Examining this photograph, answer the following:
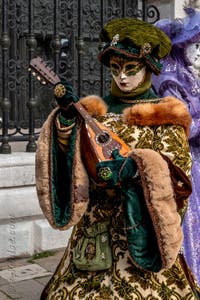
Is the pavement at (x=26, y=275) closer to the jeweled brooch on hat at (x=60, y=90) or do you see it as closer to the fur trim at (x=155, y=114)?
the fur trim at (x=155, y=114)

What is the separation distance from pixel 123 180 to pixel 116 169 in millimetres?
93

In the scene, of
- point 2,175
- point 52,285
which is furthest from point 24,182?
point 52,285

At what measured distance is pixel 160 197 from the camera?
2734 millimetres

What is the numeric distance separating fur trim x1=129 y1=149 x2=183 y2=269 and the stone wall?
2340 mm

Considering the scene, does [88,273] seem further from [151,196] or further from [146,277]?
[151,196]

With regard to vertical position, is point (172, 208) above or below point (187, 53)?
below

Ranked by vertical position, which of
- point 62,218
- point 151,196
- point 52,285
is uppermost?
point 151,196

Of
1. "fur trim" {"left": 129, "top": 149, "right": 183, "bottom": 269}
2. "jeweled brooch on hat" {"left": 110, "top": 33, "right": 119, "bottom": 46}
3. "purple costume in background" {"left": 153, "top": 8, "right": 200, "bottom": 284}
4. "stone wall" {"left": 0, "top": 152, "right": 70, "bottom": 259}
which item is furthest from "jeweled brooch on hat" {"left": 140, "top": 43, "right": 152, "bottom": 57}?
"stone wall" {"left": 0, "top": 152, "right": 70, "bottom": 259}

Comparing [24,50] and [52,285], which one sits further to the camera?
[24,50]

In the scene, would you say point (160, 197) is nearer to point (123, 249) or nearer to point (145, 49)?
point (123, 249)

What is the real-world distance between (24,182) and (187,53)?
1.84 m

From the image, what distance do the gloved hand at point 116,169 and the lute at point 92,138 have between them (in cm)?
7

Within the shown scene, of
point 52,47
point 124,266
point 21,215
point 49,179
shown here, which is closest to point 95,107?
point 49,179

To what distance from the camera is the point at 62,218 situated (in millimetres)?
2996
